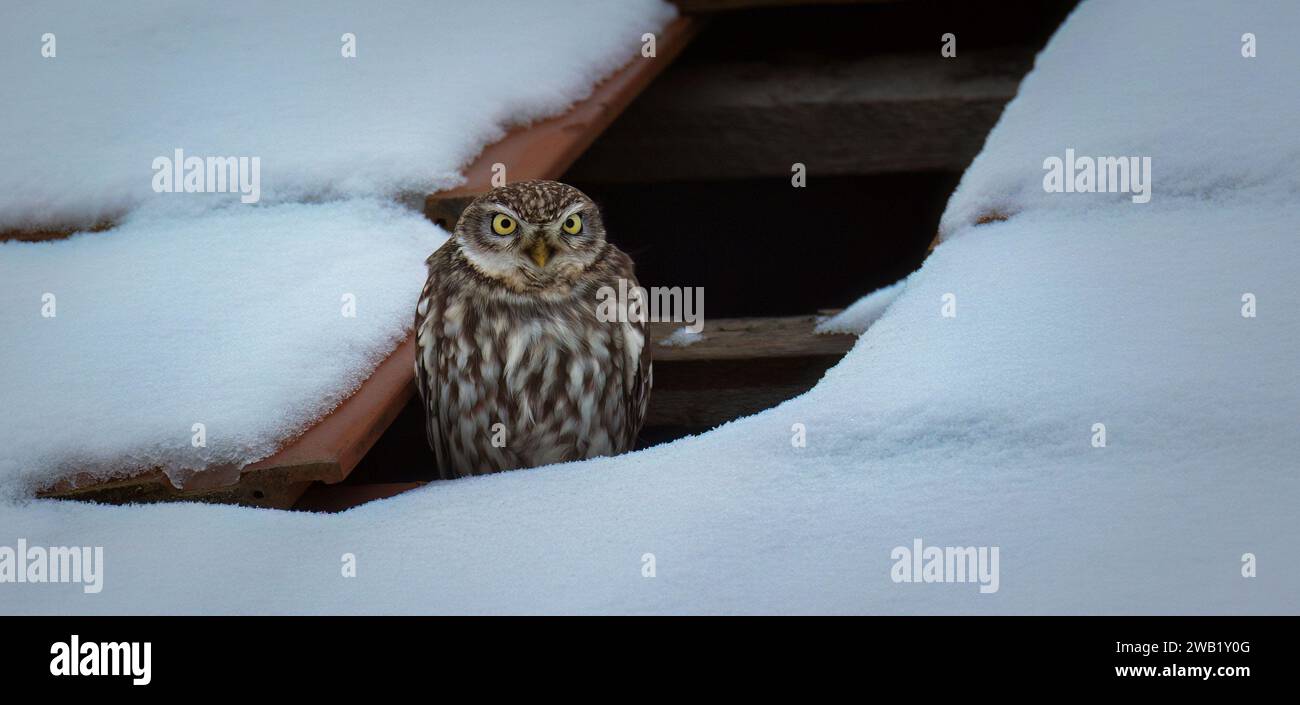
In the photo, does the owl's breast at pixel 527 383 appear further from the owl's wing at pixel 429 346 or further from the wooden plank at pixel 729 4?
the wooden plank at pixel 729 4

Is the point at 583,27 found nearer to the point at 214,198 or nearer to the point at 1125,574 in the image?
the point at 214,198

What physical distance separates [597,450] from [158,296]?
1187 millimetres

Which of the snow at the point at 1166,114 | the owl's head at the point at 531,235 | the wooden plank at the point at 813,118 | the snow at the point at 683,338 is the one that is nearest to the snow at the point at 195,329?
the owl's head at the point at 531,235

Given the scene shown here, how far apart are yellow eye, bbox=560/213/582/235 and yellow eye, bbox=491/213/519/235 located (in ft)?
0.42

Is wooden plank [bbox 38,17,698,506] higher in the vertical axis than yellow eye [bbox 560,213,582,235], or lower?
lower

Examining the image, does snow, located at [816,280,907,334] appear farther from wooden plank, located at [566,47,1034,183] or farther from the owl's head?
wooden plank, located at [566,47,1034,183]

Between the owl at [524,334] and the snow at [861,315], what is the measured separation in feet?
2.20

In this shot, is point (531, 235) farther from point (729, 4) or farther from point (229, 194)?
point (729, 4)

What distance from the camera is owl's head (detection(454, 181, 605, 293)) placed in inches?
109

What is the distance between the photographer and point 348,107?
356 centimetres

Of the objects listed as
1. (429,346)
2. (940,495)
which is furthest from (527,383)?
(940,495)

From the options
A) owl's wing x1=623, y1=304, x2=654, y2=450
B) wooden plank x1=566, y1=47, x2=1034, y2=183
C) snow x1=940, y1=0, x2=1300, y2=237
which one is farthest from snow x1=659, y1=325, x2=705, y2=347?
wooden plank x1=566, y1=47, x2=1034, y2=183

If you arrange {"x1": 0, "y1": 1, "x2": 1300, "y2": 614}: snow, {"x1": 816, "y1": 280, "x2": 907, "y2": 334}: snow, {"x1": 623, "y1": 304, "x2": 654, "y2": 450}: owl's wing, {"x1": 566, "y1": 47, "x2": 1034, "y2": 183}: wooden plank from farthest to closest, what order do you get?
{"x1": 566, "y1": 47, "x2": 1034, "y2": 183}: wooden plank < {"x1": 816, "y1": 280, "x2": 907, "y2": 334}: snow < {"x1": 623, "y1": 304, "x2": 654, "y2": 450}: owl's wing < {"x1": 0, "y1": 1, "x2": 1300, "y2": 614}: snow
